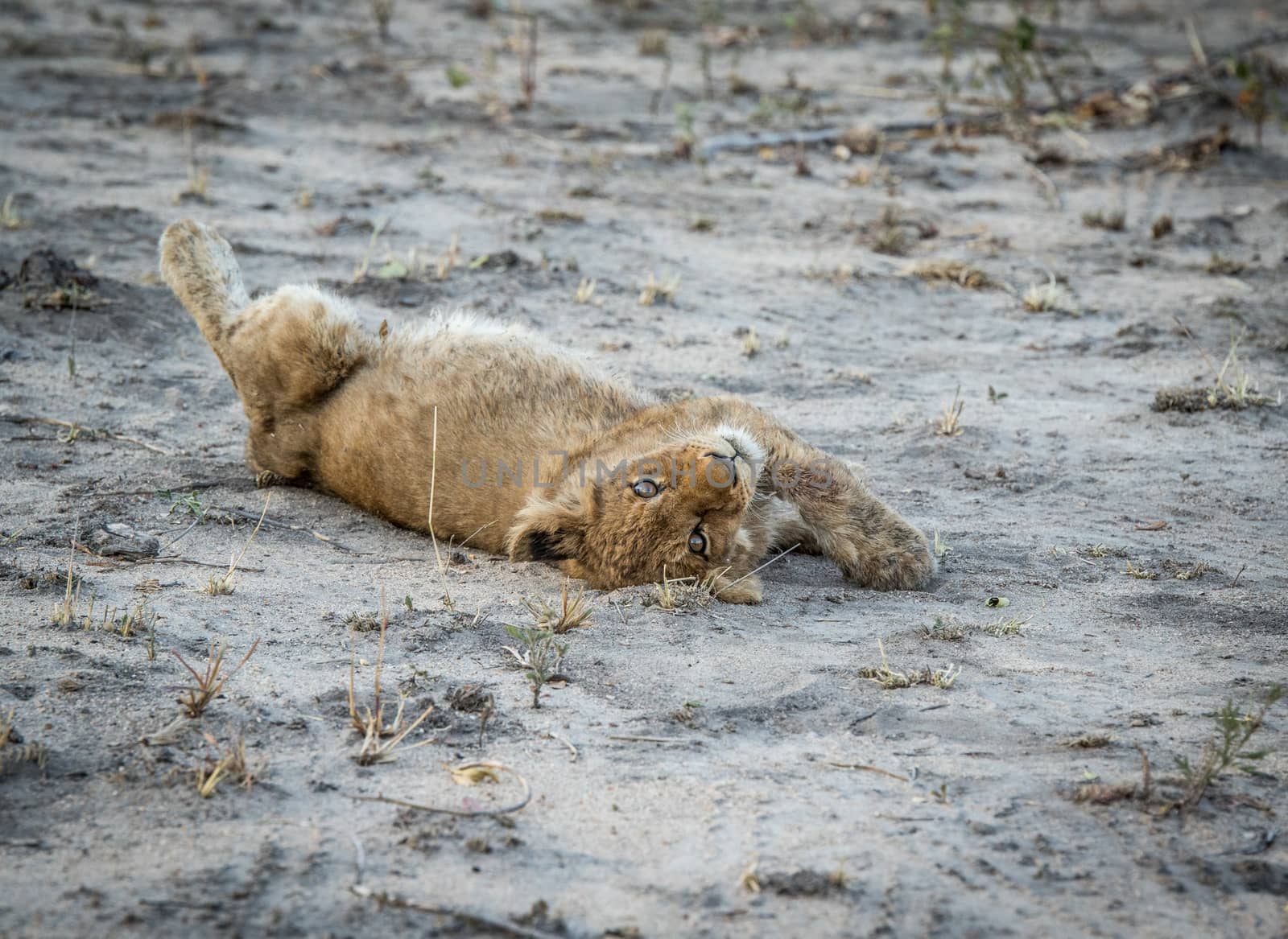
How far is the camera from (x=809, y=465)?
200 inches

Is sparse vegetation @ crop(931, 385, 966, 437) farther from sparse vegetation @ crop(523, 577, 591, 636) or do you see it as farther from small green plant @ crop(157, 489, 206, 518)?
small green plant @ crop(157, 489, 206, 518)

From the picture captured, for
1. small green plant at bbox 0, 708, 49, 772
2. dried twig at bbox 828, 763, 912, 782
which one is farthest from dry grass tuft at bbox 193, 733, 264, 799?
dried twig at bbox 828, 763, 912, 782

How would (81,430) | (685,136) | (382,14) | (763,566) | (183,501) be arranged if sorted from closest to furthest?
(763,566)
(183,501)
(81,430)
(685,136)
(382,14)

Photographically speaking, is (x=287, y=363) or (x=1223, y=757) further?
(x=287, y=363)

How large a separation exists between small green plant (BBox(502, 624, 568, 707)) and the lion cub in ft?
2.30

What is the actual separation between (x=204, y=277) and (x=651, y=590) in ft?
10.6

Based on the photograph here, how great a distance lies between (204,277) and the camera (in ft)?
20.9

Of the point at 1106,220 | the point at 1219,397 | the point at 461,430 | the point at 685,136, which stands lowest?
the point at 461,430

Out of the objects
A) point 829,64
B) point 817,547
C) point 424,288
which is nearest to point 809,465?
point 817,547

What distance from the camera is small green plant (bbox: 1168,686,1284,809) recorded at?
313cm

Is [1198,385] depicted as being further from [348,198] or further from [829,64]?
[829,64]

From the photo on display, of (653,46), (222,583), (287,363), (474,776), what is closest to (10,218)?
(287,363)

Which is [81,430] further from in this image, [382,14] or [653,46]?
[653,46]

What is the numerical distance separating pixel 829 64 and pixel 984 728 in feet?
37.2
